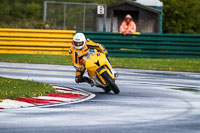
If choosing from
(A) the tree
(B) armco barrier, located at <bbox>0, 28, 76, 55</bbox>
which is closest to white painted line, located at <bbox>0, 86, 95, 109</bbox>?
(B) armco barrier, located at <bbox>0, 28, 76, 55</bbox>

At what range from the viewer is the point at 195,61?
2267 centimetres

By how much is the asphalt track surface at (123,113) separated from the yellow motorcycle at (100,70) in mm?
234

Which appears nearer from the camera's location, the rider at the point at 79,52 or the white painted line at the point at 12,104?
the white painted line at the point at 12,104

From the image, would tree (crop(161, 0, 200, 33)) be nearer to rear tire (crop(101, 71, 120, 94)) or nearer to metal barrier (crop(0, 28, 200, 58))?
metal barrier (crop(0, 28, 200, 58))

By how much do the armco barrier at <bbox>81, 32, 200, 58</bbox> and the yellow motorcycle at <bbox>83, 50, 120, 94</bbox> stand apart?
37.9 ft

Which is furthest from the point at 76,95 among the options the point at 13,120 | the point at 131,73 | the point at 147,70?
the point at 147,70

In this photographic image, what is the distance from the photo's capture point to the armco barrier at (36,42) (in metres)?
24.3

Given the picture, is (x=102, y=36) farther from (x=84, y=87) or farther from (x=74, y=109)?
(x=74, y=109)

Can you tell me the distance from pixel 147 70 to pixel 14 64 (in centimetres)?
511

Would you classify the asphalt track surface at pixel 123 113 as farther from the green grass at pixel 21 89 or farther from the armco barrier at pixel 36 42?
the armco barrier at pixel 36 42

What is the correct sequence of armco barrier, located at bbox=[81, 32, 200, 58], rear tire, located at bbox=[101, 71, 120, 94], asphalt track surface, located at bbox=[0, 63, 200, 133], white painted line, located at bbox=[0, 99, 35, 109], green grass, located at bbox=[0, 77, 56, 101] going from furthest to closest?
armco barrier, located at bbox=[81, 32, 200, 58] → rear tire, located at bbox=[101, 71, 120, 94] → green grass, located at bbox=[0, 77, 56, 101] → white painted line, located at bbox=[0, 99, 35, 109] → asphalt track surface, located at bbox=[0, 63, 200, 133]

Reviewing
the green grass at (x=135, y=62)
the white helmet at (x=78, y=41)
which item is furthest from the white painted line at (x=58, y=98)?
the green grass at (x=135, y=62)

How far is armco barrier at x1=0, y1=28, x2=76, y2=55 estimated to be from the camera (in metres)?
24.3

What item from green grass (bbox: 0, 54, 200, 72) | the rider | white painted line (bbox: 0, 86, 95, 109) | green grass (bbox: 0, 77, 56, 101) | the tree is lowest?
green grass (bbox: 0, 54, 200, 72)
